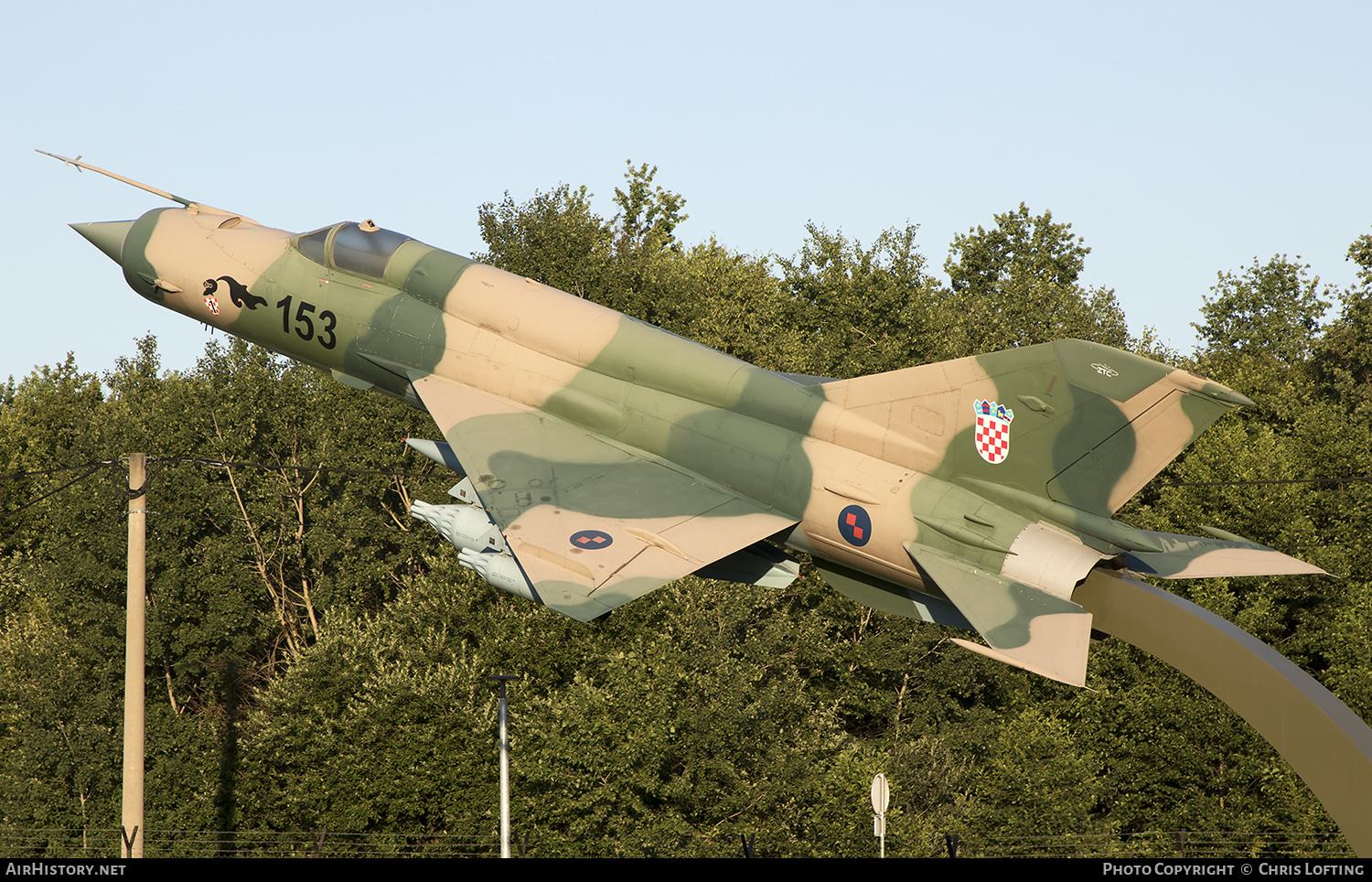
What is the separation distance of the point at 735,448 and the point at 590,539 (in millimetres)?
2451

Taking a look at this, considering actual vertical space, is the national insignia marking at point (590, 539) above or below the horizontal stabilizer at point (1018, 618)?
above

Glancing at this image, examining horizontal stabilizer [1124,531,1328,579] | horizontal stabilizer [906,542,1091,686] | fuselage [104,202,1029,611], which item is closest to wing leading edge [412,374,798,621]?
fuselage [104,202,1029,611]

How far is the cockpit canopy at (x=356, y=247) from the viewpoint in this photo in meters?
19.2

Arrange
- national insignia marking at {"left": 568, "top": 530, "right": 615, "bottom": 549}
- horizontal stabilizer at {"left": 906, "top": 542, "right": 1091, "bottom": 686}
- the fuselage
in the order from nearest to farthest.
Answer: horizontal stabilizer at {"left": 906, "top": 542, "right": 1091, "bottom": 686} < national insignia marking at {"left": 568, "top": 530, "right": 615, "bottom": 549} < the fuselage

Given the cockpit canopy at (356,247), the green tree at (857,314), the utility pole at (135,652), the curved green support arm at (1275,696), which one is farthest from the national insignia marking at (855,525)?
the green tree at (857,314)

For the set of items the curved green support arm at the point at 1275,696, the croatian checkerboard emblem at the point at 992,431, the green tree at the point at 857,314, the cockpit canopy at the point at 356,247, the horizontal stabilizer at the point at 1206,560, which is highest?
the green tree at the point at 857,314

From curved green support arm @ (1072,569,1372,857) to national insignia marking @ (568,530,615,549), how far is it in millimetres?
6112

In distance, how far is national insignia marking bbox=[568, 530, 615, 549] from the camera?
15234mm

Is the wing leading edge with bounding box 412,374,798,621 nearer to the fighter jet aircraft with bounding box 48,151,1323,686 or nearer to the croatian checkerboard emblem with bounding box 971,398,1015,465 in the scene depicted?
the fighter jet aircraft with bounding box 48,151,1323,686

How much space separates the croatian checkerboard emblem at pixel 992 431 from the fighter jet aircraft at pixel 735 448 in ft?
0.08

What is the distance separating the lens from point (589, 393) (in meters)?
17.5

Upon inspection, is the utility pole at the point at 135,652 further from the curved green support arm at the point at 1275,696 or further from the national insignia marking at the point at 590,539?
the curved green support arm at the point at 1275,696

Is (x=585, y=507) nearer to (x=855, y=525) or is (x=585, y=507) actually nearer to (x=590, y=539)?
(x=590, y=539)
